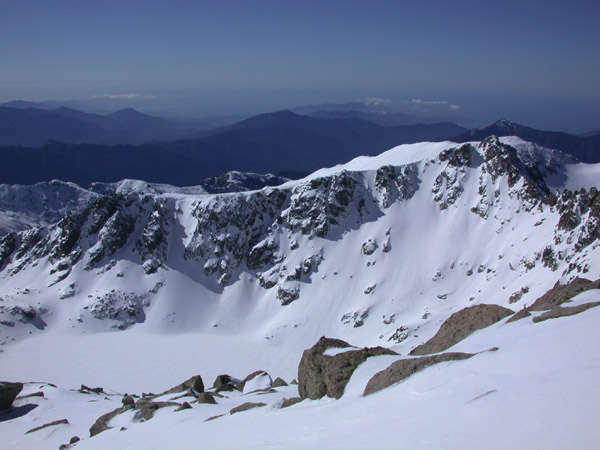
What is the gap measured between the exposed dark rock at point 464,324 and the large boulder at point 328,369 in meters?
3.43

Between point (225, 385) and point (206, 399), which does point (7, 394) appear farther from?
point (206, 399)

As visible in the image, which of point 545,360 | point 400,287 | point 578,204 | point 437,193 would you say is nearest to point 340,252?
point 400,287

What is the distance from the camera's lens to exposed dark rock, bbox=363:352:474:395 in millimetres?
14359

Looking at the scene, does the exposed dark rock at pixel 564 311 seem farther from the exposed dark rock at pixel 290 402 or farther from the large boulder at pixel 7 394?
the large boulder at pixel 7 394

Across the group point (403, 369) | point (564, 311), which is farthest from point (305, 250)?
point (403, 369)

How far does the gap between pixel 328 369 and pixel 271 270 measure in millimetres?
80440

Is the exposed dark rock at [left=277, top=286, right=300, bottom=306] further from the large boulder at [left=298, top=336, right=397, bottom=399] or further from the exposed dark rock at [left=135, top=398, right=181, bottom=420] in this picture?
the large boulder at [left=298, top=336, right=397, bottom=399]

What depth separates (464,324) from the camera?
841 inches

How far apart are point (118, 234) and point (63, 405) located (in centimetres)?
7491

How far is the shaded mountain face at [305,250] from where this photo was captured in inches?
3150

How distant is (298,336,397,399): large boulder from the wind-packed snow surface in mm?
4956

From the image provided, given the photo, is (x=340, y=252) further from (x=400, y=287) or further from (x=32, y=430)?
(x=32, y=430)

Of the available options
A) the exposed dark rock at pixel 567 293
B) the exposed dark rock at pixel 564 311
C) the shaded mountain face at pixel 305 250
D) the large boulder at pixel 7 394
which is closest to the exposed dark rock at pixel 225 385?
the large boulder at pixel 7 394

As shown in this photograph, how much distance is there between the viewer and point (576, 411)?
27.1ft
